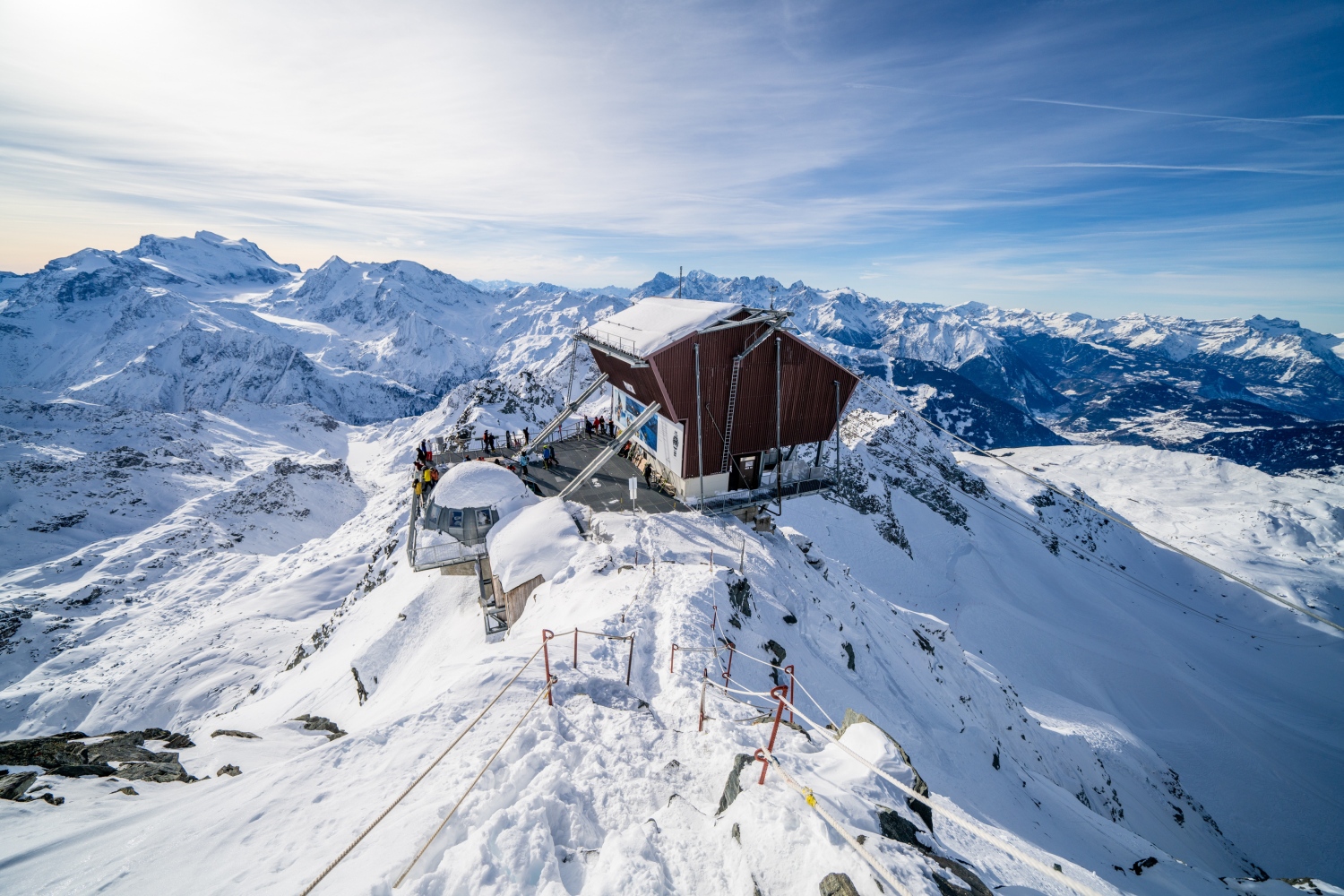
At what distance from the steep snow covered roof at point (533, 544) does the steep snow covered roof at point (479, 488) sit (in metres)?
1.29

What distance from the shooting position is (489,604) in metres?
22.0

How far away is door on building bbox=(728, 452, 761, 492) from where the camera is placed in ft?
89.5

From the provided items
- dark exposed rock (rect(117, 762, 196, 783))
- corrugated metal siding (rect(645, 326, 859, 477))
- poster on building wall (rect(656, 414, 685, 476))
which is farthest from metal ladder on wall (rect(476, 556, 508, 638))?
corrugated metal siding (rect(645, 326, 859, 477))

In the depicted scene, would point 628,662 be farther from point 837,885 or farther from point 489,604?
point 489,604

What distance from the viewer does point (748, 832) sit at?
7613 mm

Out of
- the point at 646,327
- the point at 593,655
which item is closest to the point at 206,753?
the point at 593,655

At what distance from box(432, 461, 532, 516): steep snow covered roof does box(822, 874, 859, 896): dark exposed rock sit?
21228 mm

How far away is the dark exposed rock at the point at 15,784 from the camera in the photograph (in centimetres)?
928

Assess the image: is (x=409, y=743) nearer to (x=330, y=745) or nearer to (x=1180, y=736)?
(x=330, y=745)

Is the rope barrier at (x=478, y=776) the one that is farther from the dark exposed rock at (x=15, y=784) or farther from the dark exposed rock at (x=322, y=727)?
the dark exposed rock at (x=15, y=784)

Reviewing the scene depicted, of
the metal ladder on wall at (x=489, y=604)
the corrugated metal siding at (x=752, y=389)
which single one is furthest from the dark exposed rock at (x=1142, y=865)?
the metal ladder on wall at (x=489, y=604)

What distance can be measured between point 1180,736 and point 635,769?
214ft

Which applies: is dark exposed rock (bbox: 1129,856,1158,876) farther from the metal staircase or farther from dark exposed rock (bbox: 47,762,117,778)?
dark exposed rock (bbox: 47,762,117,778)

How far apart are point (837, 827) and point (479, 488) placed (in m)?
22.0
